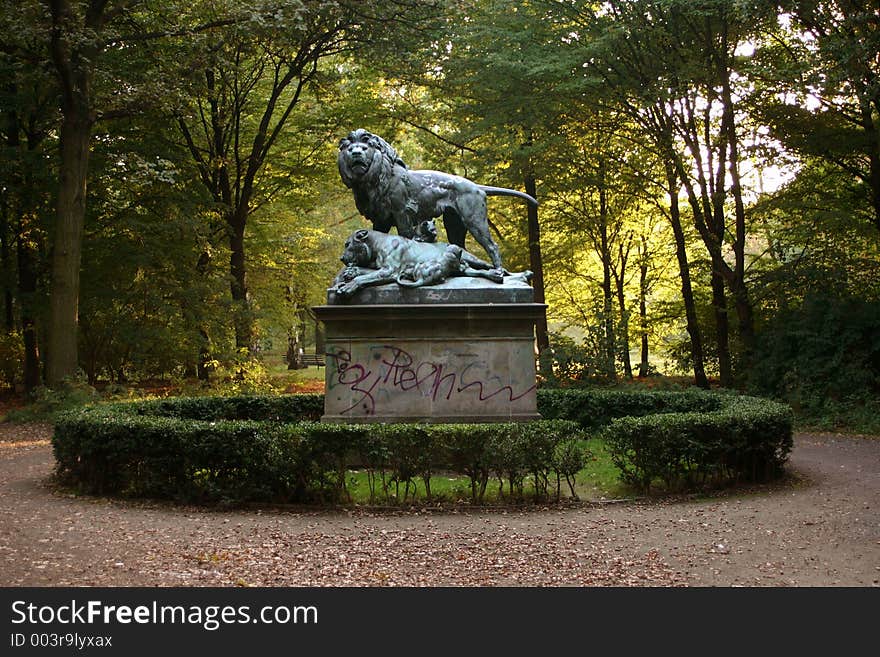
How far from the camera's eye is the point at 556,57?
1762cm

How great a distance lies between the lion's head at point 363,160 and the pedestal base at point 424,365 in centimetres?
169

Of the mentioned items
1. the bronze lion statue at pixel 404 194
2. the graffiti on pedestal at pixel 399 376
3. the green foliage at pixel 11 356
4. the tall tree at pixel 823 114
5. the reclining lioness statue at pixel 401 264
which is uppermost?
the tall tree at pixel 823 114

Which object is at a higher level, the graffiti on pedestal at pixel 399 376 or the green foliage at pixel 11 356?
the green foliage at pixel 11 356

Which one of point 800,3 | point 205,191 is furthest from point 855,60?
point 205,191

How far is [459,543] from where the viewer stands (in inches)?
257

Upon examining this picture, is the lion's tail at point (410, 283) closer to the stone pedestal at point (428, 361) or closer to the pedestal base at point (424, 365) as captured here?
the stone pedestal at point (428, 361)

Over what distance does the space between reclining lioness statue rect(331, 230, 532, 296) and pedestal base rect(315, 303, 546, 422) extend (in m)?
0.45

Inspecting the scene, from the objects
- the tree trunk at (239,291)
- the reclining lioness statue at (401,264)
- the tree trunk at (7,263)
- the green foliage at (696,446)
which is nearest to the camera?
the green foliage at (696,446)

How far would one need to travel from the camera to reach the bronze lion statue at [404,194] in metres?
10.5

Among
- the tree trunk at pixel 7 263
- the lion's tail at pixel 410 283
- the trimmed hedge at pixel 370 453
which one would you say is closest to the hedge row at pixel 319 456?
the trimmed hedge at pixel 370 453

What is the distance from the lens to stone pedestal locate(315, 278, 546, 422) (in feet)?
33.5

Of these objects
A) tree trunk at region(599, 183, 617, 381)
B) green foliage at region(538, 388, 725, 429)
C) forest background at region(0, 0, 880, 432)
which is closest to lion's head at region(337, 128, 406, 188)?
green foliage at region(538, 388, 725, 429)

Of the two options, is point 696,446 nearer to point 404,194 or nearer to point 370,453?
point 370,453

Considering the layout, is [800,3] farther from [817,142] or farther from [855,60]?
[817,142]
